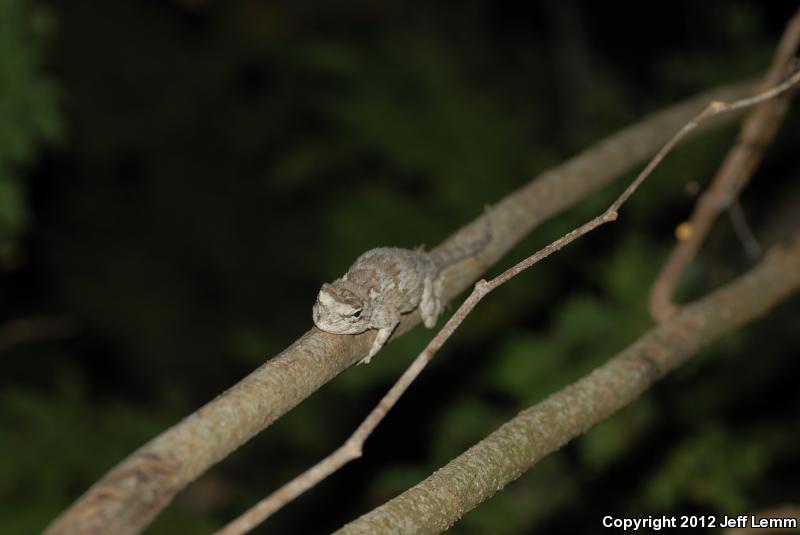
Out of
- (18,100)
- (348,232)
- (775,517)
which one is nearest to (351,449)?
(775,517)

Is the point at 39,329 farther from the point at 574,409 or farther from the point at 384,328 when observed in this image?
the point at 574,409

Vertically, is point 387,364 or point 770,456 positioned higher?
point 387,364

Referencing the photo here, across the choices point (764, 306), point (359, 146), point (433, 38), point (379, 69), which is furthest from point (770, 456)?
point (433, 38)

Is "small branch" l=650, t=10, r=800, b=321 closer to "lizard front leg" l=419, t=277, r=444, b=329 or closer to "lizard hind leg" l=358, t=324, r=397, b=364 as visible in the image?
"lizard front leg" l=419, t=277, r=444, b=329

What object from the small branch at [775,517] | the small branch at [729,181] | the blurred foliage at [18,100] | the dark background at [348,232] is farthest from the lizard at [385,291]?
the blurred foliage at [18,100]

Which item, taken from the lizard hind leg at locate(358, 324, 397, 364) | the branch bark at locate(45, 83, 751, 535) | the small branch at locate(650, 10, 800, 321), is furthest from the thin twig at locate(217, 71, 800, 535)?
the small branch at locate(650, 10, 800, 321)

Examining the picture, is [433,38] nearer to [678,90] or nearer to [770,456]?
[678,90]
